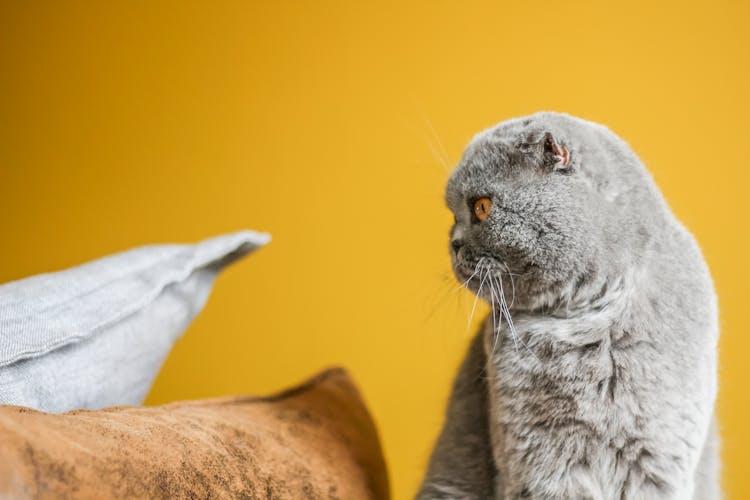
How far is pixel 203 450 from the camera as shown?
65 centimetres

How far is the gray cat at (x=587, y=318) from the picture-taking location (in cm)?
75

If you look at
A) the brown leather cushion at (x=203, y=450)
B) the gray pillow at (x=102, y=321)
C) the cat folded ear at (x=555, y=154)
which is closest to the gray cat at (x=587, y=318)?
the cat folded ear at (x=555, y=154)

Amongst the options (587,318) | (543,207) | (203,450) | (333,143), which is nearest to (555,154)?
(543,207)

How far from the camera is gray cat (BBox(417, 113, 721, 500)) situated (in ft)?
2.47

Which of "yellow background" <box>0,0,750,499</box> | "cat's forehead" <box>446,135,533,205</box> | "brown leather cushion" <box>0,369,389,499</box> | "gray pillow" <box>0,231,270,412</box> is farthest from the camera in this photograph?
"yellow background" <box>0,0,750,499</box>

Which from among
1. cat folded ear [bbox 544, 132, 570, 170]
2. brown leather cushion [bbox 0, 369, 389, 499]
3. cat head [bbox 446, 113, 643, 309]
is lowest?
brown leather cushion [bbox 0, 369, 389, 499]

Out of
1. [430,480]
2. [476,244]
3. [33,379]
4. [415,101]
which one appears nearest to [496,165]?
[476,244]

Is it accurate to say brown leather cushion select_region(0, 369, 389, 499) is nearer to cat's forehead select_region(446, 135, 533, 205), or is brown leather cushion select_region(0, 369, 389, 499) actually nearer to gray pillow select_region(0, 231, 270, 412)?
gray pillow select_region(0, 231, 270, 412)

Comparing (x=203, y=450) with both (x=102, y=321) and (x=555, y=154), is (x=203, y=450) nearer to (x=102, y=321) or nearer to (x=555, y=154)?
(x=102, y=321)

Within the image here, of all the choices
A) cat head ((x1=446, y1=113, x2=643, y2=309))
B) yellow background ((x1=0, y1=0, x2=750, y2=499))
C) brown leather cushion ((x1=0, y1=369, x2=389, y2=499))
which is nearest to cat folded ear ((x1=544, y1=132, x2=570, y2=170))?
cat head ((x1=446, y1=113, x2=643, y2=309))

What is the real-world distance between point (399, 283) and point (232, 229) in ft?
1.61

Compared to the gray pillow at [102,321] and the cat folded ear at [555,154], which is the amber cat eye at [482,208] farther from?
the gray pillow at [102,321]

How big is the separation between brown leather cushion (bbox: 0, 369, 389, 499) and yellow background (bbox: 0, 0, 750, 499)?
63 centimetres

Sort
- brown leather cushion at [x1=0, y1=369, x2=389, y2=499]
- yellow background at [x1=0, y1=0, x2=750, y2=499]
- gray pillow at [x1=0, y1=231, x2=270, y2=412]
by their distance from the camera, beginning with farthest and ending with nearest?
yellow background at [x1=0, y1=0, x2=750, y2=499], gray pillow at [x1=0, y1=231, x2=270, y2=412], brown leather cushion at [x1=0, y1=369, x2=389, y2=499]
